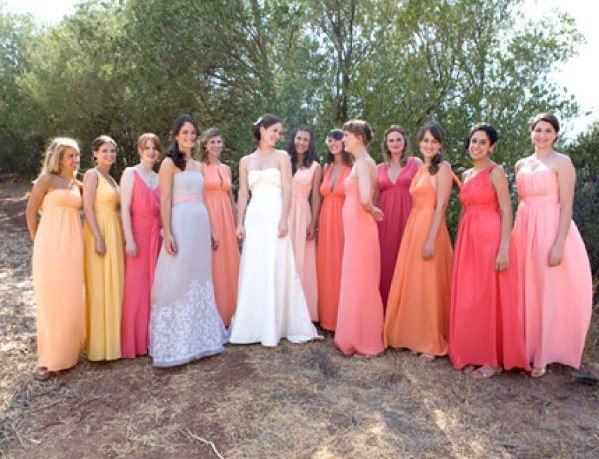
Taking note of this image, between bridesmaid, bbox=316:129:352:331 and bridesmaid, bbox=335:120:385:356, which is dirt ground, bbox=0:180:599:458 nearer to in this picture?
bridesmaid, bbox=335:120:385:356

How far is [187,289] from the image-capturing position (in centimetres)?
475

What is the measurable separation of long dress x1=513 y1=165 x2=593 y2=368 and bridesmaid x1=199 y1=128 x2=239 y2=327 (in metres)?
3.02

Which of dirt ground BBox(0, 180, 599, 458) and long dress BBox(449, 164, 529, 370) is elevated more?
long dress BBox(449, 164, 529, 370)

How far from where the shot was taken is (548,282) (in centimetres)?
451

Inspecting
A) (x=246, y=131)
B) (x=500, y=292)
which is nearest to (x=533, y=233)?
(x=500, y=292)

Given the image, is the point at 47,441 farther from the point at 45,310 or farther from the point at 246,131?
the point at 246,131

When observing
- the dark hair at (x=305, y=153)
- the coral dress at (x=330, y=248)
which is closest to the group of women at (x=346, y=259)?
the coral dress at (x=330, y=248)

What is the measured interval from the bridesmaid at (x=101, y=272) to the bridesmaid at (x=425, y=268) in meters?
2.69

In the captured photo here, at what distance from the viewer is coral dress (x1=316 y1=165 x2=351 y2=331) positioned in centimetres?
567

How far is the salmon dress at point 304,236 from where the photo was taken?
18.7 ft

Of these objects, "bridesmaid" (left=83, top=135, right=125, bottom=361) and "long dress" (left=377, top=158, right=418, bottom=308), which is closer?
"bridesmaid" (left=83, top=135, right=125, bottom=361)

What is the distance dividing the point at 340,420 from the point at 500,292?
1.88 m

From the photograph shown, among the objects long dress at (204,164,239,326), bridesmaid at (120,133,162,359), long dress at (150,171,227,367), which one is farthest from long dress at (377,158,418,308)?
bridesmaid at (120,133,162,359)

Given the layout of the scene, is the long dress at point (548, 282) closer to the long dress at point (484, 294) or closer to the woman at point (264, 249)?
the long dress at point (484, 294)
